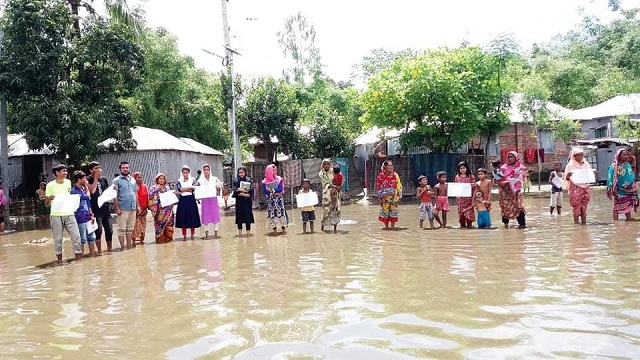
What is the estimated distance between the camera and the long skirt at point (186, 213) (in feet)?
37.4

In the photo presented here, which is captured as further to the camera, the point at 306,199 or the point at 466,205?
the point at 306,199

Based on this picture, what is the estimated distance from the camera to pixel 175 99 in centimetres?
2877

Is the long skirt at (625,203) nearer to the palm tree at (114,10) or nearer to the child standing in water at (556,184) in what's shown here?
the child standing in water at (556,184)

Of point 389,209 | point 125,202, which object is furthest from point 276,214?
point 125,202

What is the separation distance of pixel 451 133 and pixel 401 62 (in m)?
3.55

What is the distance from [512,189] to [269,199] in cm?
508

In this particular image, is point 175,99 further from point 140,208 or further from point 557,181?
point 557,181

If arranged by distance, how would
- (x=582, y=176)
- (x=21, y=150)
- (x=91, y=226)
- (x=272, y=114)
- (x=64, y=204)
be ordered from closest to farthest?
1. (x=64, y=204)
2. (x=91, y=226)
3. (x=582, y=176)
4. (x=21, y=150)
5. (x=272, y=114)

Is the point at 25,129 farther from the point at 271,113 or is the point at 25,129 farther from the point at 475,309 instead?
the point at 475,309

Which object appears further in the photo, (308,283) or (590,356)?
(308,283)

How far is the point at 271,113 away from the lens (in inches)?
1013

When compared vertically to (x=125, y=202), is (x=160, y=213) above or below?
below

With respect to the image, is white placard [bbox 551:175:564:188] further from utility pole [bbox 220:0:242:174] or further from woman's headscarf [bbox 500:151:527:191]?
utility pole [bbox 220:0:242:174]

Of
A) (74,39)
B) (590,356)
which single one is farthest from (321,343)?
(74,39)
